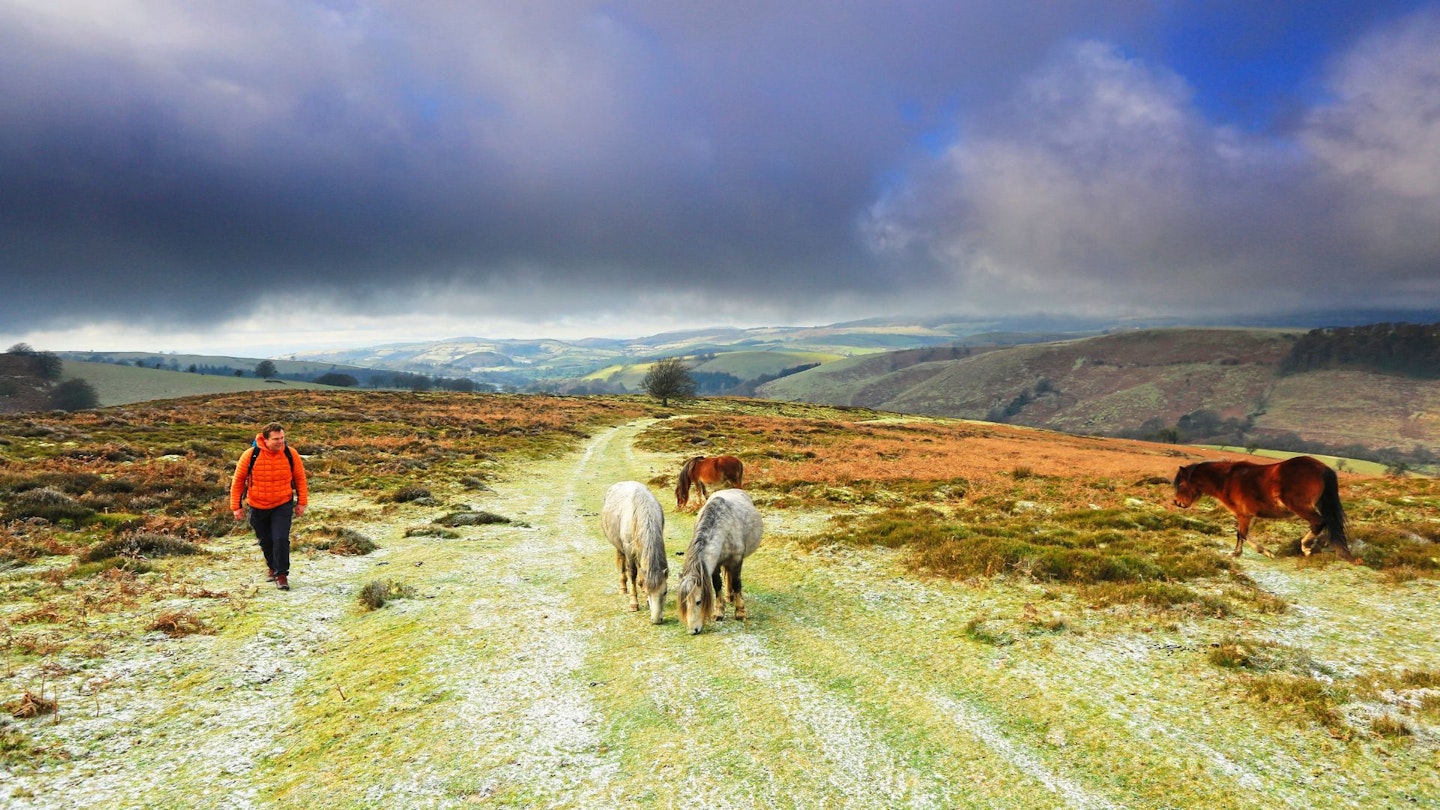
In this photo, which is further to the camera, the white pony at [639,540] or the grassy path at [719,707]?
the white pony at [639,540]

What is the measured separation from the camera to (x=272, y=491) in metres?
12.5

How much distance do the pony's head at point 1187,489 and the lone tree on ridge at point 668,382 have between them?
9866cm

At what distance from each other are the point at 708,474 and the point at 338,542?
42.0ft

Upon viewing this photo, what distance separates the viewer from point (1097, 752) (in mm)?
6949

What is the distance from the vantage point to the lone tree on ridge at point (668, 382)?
112125 millimetres

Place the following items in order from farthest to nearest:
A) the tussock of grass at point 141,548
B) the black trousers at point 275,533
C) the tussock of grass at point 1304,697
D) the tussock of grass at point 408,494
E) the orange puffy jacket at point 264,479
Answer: the tussock of grass at point 408,494, the tussock of grass at point 141,548, the black trousers at point 275,533, the orange puffy jacket at point 264,479, the tussock of grass at point 1304,697

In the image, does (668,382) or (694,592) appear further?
(668,382)

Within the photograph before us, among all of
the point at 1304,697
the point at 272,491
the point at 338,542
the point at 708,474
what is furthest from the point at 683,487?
the point at 1304,697

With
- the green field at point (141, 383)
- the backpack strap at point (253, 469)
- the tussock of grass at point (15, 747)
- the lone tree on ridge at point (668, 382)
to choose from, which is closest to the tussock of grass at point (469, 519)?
the backpack strap at point (253, 469)

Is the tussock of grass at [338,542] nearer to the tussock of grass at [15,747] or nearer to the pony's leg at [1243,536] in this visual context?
the tussock of grass at [15,747]

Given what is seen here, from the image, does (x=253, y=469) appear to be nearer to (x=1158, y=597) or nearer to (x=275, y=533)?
(x=275, y=533)

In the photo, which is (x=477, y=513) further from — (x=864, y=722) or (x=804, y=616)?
(x=864, y=722)

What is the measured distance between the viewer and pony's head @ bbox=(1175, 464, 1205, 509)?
15.6 meters

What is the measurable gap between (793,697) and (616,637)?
384cm
